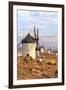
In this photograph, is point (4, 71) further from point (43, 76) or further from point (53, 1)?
point (53, 1)

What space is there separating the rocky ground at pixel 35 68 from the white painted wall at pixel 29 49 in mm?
45

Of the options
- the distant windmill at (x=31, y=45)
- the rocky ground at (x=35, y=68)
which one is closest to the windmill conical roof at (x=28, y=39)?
the distant windmill at (x=31, y=45)

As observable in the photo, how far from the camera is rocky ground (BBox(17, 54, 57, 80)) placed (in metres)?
2.40

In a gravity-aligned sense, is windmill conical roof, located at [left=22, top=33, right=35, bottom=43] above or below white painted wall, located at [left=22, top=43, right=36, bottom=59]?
above

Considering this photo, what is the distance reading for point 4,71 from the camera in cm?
235

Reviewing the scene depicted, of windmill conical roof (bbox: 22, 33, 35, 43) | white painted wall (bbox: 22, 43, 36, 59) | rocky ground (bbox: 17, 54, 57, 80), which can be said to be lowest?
rocky ground (bbox: 17, 54, 57, 80)

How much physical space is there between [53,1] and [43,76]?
849 mm

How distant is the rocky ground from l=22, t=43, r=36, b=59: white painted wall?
5cm

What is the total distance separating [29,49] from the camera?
2.43 m

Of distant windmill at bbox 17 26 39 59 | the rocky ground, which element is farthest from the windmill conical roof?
the rocky ground

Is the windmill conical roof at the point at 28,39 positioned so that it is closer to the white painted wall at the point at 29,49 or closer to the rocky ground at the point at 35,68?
the white painted wall at the point at 29,49

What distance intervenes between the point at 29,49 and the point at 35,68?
8.6 inches

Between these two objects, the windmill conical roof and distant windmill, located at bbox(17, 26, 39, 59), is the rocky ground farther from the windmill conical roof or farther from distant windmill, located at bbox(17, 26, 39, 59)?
the windmill conical roof

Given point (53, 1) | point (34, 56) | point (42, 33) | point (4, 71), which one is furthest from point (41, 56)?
point (53, 1)
